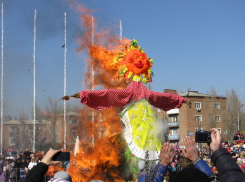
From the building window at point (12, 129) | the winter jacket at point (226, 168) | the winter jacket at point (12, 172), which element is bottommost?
the winter jacket at point (12, 172)

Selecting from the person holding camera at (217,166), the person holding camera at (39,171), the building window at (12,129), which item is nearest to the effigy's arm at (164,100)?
the person holding camera at (217,166)

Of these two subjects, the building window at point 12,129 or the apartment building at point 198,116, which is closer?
the building window at point 12,129

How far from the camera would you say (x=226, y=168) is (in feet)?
7.32

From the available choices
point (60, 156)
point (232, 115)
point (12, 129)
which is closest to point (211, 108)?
point (232, 115)

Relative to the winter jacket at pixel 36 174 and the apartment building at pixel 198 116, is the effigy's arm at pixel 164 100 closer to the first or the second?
the winter jacket at pixel 36 174

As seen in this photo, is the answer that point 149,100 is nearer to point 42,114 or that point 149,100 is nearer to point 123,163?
point 123,163

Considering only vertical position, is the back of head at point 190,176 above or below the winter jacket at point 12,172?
above

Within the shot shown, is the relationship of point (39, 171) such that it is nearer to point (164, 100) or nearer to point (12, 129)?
point (164, 100)

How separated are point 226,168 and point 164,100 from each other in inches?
275

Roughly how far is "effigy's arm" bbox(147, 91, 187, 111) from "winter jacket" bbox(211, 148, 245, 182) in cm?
644

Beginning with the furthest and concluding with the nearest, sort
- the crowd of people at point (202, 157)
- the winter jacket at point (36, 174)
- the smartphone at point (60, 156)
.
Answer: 1. the crowd of people at point (202, 157)
2. the smartphone at point (60, 156)
3. the winter jacket at point (36, 174)

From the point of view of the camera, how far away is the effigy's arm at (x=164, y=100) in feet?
29.2

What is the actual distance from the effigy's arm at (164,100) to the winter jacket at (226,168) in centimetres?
644

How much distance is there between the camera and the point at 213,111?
111ft
